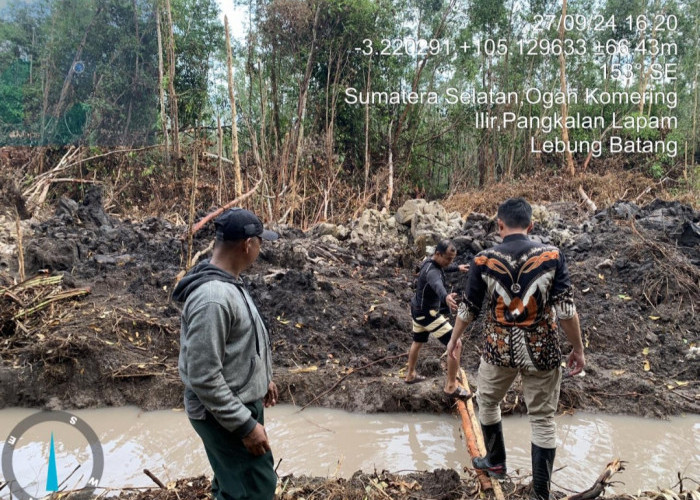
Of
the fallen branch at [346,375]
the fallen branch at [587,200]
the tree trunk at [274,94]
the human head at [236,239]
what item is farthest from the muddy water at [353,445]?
the tree trunk at [274,94]

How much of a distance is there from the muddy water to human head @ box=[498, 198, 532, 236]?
6.28 ft

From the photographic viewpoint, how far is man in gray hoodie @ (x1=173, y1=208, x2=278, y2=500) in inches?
70.3

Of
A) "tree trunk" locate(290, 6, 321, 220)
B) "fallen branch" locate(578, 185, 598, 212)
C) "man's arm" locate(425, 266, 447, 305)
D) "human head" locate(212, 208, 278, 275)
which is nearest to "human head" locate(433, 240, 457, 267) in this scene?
"man's arm" locate(425, 266, 447, 305)

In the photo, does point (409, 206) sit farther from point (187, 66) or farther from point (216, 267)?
point (187, 66)

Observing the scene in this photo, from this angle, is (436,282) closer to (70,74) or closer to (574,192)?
(574,192)

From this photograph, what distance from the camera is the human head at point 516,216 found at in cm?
284

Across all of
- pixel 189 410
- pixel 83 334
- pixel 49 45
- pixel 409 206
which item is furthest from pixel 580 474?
pixel 49 45

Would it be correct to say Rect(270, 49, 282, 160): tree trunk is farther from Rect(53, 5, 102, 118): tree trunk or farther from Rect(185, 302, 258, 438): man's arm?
Rect(185, 302, 258, 438): man's arm

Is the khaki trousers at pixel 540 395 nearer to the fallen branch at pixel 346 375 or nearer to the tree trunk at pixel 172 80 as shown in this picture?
the fallen branch at pixel 346 375

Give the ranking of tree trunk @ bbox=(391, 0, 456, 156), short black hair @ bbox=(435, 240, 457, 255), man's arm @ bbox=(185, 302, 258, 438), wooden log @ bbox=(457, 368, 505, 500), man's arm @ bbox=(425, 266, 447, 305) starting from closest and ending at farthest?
man's arm @ bbox=(185, 302, 258, 438) < wooden log @ bbox=(457, 368, 505, 500) < man's arm @ bbox=(425, 266, 447, 305) < short black hair @ bbox=(435, 240, 457, 255) < tree trunk @ bbox=(391, 0, 456, 156)

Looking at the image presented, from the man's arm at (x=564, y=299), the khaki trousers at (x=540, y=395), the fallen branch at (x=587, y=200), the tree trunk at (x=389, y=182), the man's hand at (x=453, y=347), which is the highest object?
the tree trunk at (x=389, y=182)

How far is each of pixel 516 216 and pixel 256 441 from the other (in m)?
1.90

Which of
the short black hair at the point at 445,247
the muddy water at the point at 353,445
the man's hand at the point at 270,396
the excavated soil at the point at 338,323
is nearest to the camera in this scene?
the man's hand at the point at 270,396

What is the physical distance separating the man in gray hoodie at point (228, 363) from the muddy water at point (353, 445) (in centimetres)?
187
